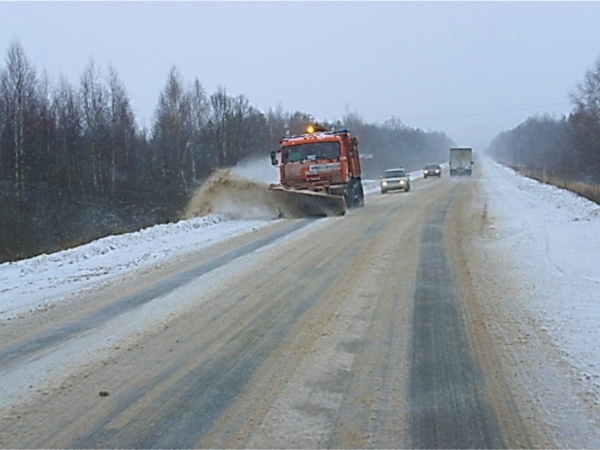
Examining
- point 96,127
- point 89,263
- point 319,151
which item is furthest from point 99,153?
point 89,263

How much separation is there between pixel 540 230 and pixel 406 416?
11.3 metres

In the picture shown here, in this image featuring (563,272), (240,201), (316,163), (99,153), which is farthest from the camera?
(99,153)

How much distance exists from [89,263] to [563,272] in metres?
8.57

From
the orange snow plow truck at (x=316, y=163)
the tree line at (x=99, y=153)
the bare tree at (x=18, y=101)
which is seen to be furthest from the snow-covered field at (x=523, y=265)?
the bare tree at (x=18, y=101)

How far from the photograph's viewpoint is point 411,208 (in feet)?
72.7

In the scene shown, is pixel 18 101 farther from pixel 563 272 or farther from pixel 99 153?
pixel 563 272

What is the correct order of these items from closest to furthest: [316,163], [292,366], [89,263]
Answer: [292,366] < [89,263] < [316,163]

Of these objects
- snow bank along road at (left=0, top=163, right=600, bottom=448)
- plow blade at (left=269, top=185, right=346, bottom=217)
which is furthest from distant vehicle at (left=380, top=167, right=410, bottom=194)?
snow bank along road at (left=0, top=163, right=600, bottom=448)

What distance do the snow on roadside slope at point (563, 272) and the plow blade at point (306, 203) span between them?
17.7 feet

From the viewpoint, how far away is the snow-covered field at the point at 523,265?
6168mm

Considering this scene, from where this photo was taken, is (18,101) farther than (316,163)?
Yes

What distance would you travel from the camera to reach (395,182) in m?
38.1

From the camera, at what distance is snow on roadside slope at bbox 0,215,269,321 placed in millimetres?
8500

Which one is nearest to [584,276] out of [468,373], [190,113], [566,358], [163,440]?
[566,358]
